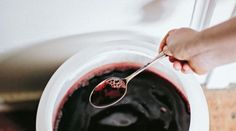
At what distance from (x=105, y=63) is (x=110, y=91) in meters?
0.06

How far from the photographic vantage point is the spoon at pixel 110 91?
73 centimetres

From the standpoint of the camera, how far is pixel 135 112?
2.36 ft

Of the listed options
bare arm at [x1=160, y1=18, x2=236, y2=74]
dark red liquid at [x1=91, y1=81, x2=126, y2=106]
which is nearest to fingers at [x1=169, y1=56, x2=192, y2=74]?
bare arm at [x1=160, y1=18, x2=236, y2=74]

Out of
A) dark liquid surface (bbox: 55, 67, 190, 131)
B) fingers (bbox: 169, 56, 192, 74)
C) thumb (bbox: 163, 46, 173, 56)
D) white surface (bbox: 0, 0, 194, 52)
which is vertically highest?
white surface (bbox: 0, 0, 194, 52)

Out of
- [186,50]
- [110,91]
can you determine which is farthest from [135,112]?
[186,50]

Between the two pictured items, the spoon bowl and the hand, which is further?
the spoon bowl

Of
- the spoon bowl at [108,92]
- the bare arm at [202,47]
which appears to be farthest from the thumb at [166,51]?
the spoon bowl at [108,92]

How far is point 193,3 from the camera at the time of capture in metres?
0.71

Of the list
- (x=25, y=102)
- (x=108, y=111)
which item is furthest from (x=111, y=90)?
(x=25, y=102)

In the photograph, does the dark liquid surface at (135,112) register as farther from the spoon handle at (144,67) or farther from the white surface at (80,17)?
the white surface at (80,17)

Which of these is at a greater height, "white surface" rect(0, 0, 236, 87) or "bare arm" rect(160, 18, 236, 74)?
"white surface" rect(0, 0, 236, 87)

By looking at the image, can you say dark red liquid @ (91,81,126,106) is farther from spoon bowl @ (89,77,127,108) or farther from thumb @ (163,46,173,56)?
thumb @ (163,46,173,56)

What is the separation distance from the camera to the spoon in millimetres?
727

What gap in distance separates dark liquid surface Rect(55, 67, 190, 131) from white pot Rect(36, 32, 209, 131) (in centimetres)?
2
